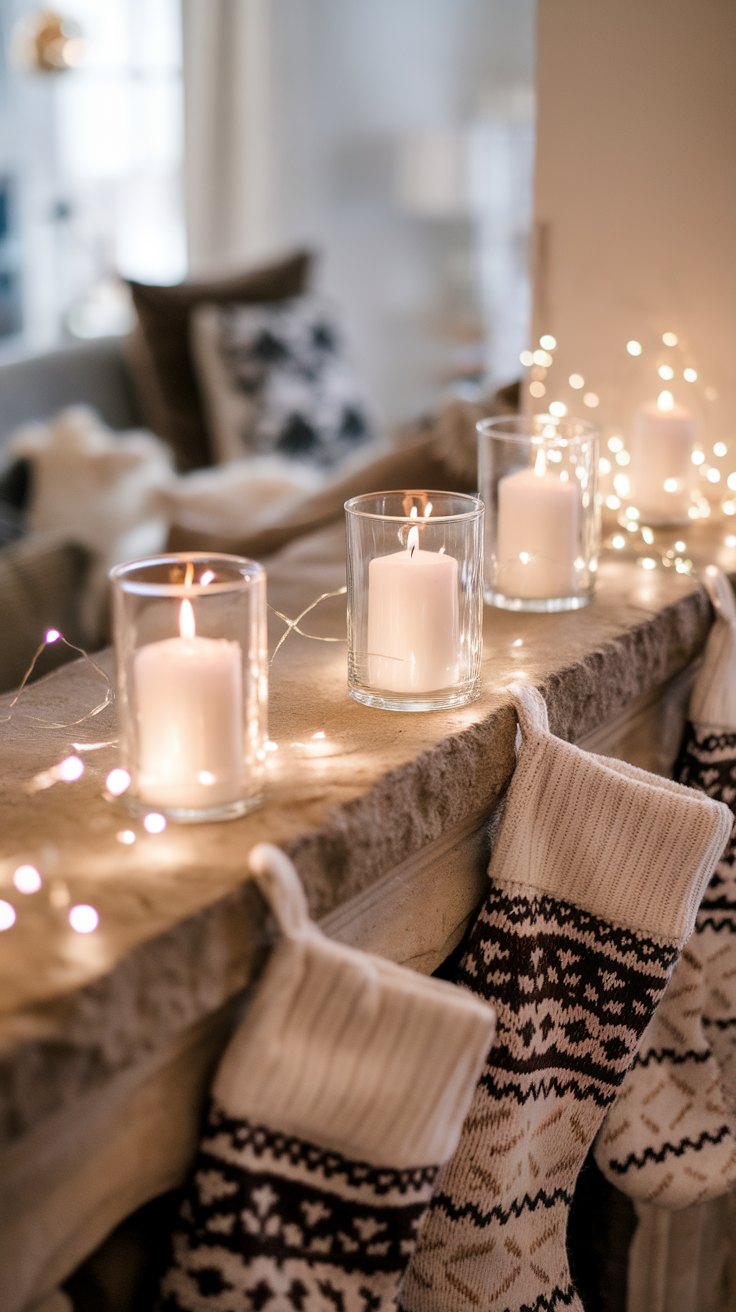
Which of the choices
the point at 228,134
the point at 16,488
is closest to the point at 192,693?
the point at 16,488

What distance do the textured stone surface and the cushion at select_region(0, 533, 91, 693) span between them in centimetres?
60

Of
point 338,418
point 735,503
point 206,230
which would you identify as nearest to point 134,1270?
point 735,503

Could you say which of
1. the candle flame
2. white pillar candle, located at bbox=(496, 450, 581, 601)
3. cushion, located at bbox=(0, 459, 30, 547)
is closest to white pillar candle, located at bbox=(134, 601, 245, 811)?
the candle flame

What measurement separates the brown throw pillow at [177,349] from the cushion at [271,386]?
2.2 inches

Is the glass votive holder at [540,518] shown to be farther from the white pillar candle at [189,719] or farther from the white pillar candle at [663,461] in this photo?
the white pillar candle at [189,719]

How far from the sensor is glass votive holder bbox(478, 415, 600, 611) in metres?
0.99

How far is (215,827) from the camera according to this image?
2.07ft

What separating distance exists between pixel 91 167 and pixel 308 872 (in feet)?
14.6

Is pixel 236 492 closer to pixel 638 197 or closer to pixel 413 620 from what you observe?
pixel 638 197

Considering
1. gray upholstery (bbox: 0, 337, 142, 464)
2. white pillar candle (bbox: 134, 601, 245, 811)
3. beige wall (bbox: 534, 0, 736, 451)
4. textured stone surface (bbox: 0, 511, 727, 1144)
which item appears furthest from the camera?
gray upholstery (bbox: 0, 337, 142, 464)

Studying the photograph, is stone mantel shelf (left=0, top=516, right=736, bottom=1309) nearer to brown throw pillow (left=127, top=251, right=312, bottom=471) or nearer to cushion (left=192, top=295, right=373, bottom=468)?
cushion (left=192, top=295, right=373, bottom=468)

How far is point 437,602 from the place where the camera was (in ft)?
2.53

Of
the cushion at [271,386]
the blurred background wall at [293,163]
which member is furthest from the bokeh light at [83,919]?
the blurred background wall at [293,163]

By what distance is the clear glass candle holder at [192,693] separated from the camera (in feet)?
2.03
